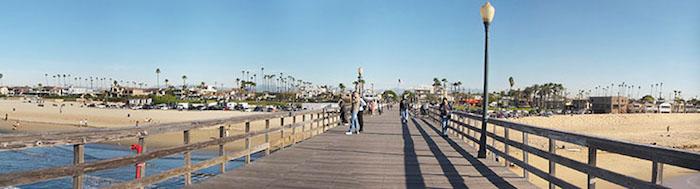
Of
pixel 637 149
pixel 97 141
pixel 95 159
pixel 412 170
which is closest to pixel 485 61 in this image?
pixel 412 170

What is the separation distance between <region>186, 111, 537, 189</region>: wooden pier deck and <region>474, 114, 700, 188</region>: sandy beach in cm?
1276

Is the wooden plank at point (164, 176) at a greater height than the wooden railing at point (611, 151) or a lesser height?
lesser

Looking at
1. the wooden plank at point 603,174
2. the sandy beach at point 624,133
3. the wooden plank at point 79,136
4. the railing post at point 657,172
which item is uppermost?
the wooden plank at point 79,136

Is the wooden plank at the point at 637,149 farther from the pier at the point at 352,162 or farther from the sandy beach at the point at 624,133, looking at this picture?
the sandy beach at the point at 624,133

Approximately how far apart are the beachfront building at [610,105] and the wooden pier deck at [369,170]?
12975cm

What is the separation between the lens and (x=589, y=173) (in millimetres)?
4855

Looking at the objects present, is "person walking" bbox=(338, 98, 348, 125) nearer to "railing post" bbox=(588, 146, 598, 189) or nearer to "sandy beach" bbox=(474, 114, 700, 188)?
"sandy beach" bbox=(474, 114, 700, 188)

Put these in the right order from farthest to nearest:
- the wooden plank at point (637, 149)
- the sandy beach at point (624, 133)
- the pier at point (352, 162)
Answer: the sandy beach at point (624, 133)
the pier at point (352, 162)
the wooden plank at point (637, 149)

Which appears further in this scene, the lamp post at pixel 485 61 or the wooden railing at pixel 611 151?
the lamp post at pixel 485 61

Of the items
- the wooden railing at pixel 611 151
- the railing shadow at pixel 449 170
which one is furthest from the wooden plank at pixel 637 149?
the railing shadow at pixel 449 170

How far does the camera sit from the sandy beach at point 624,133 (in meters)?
29.8

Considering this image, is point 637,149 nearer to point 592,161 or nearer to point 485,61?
point 592,161

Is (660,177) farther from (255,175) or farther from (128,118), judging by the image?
(128,118)

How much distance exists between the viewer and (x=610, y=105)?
413ft
